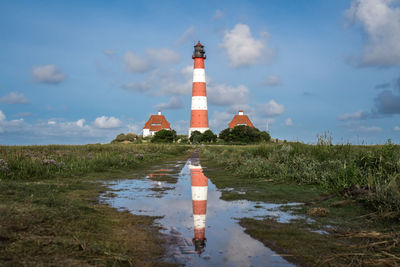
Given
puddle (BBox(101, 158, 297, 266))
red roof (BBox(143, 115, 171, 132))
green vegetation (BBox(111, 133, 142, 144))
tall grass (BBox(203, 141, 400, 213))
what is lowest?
puddle (BBox(101, 158, 297, 266))

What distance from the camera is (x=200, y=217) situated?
20.2ft

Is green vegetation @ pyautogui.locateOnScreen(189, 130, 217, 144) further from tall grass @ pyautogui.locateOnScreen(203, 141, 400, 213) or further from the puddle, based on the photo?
the puddle

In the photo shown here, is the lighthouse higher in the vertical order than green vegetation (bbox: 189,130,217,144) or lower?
higher

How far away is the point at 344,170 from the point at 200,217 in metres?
5.15

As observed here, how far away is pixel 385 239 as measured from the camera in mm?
4605

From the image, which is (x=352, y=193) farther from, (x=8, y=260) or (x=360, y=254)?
(x=8, y=260)

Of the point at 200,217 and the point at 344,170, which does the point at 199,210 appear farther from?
the point at 344,170

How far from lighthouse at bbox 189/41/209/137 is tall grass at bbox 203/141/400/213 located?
38.3 meters

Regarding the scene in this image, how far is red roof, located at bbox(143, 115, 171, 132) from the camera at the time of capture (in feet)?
258

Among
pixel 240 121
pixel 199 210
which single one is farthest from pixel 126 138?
pixel 199 210

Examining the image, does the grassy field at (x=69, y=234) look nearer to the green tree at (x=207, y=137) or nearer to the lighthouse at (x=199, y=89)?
the lighthouse at (x=199, y=89)

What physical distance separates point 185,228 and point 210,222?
0.58 m

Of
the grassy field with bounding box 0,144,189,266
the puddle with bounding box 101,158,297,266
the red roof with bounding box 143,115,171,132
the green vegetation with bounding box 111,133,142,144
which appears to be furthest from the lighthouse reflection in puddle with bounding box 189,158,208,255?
the red roof with bounding box 143,115,171,132

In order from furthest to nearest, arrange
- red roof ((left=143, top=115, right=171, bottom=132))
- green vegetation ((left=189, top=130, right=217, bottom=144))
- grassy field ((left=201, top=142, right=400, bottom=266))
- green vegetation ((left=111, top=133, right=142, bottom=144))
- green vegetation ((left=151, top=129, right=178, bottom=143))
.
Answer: red roof ((left=143, top=115, right=171, bottom=132)), green vegetation ((left=111, top=133, right=142, bottom=144)), green vegetation ((left=151, top=129, right=178, bottom=143)), green vegetation ((left=189, top=130, right=217, bottom=144)), grassy field ((left=201, top=142, right=400, bottom=266))
